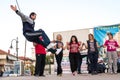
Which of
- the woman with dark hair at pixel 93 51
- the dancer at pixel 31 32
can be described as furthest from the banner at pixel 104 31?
the dancer at pixel 31 32

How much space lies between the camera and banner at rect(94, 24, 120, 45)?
2022 centimetres

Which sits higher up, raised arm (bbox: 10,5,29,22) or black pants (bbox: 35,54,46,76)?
raised arm (bbox: 10,5,29,22)

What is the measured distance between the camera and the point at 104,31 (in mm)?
20766

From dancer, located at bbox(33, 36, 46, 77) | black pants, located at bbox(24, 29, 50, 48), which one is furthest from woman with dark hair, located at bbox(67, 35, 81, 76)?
black pants, located at bbox(24, 29, 50, 48)

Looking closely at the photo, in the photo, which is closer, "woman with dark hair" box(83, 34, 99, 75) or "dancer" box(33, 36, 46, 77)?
"dancer" box(33, 36, 46, 77)

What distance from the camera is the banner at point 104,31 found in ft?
66.3

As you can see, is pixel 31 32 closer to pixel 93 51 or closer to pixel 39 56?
pixel 39 56

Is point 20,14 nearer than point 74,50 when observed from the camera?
Yes

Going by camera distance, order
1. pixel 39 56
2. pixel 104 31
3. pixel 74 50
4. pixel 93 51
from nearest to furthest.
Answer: pixel 39 56 → pixel 74 50 → pixel 93 51 → pixel 104 31

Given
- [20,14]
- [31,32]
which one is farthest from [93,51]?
[20,14]

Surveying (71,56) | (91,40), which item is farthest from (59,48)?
(91,40)

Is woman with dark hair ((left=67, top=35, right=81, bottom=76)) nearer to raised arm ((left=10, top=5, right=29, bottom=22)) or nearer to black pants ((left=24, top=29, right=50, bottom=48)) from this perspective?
black pants ((left=24, top=29, right=50, bottom=48))

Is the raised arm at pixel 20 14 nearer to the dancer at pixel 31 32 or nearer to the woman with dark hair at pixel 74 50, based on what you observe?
the dancer at pixel 31 32

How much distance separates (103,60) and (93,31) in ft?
8.72
